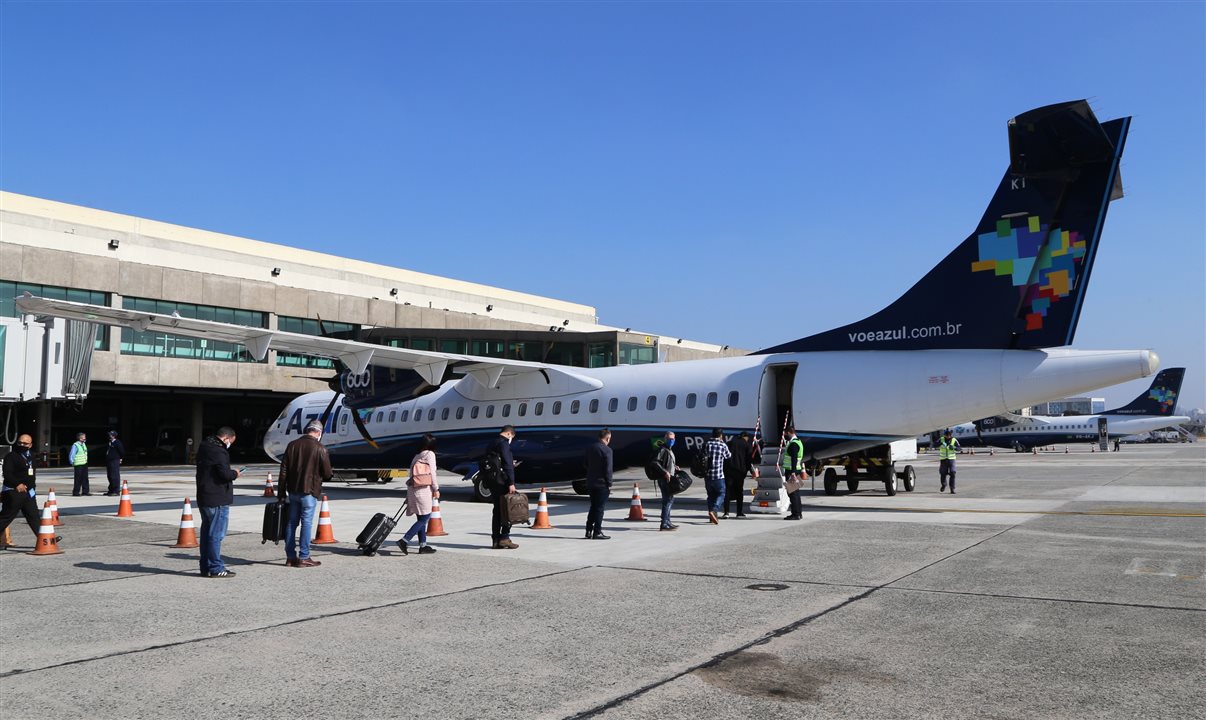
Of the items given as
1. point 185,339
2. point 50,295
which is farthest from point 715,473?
point 185,339

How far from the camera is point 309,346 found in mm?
19078

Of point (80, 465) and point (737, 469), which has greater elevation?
point (737, 469)

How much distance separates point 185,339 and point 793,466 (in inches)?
1503

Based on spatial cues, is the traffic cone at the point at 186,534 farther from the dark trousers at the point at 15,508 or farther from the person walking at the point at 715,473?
the person walking at the point at 715,473

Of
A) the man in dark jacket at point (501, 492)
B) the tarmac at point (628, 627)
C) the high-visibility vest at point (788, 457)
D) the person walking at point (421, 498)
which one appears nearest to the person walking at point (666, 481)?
the tarmac at point (628, 627)

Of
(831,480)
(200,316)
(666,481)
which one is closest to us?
(666,481)

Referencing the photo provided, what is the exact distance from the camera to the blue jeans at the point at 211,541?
9.59 metres

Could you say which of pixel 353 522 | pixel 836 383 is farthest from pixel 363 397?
pixel 836 383

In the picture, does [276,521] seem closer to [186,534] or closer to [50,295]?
[186,534]

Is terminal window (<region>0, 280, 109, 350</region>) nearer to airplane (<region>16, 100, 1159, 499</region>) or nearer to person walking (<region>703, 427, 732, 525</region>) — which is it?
airplane (<region>16, 100, 1159, 499</region>)

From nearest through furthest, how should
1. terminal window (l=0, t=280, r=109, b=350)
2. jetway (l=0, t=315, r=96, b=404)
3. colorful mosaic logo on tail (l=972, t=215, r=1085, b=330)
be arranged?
jetway (l=0, t=315, r=96, b=404) → colorful mosaic logo on tail (l=972, t=215, r=1085, b=330) → terminal window (l=0, t=280, r=109, b=350)

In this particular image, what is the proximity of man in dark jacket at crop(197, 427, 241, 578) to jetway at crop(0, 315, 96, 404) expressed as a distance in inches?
297

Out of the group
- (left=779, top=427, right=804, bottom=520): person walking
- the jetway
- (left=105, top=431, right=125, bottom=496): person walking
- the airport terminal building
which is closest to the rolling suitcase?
(left=779, top=427, right=804, bottom=520): person walking

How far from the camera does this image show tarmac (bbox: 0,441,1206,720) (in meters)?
5.15
